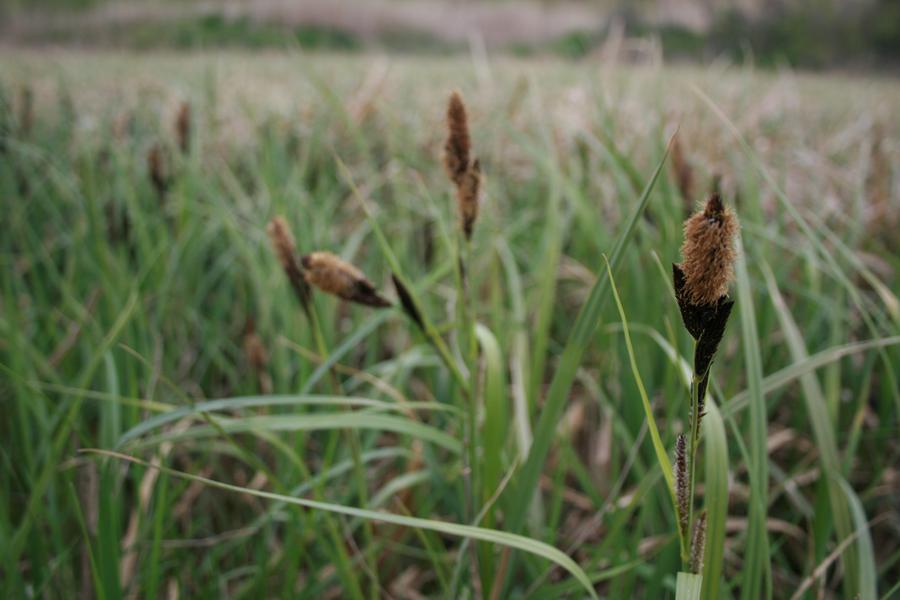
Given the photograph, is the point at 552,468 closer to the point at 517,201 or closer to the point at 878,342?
the point at 878,342

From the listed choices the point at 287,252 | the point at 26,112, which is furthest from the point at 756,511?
the point at 26,112

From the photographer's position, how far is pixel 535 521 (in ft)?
2.71

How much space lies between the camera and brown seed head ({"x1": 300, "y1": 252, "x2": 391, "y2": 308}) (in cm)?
55

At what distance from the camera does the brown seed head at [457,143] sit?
553 mm

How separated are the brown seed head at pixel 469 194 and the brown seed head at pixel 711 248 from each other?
10.5 inches

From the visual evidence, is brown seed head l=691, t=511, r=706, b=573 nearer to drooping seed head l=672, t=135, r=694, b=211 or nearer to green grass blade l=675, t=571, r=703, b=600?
green grass blade l=675, t=571, r=703, b=600

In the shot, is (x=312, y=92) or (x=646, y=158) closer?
(x=646, y=158)

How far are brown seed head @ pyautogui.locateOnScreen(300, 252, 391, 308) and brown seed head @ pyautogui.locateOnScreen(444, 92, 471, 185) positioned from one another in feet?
0.40

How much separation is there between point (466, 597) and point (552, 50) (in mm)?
8621

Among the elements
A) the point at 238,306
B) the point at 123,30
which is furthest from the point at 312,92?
the point at 123,30

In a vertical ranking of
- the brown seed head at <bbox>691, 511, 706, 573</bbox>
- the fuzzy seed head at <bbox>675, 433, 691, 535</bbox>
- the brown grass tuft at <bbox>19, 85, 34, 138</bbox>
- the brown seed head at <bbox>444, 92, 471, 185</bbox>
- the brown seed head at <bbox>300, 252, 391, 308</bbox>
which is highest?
the brown seed head at <bbox>444, 92, 471, 185</bbox>

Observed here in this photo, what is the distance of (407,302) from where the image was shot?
0.59 m

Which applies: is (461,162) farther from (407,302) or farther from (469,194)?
(407,302)

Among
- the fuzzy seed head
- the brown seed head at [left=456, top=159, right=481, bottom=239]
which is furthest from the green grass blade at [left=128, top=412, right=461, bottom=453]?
the fuzzy seed head
